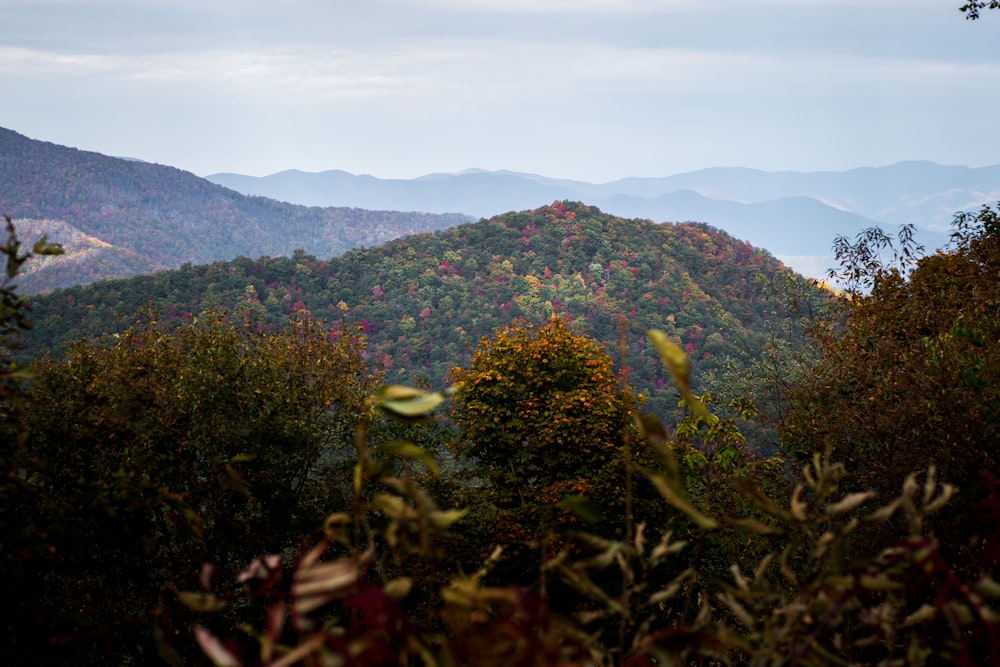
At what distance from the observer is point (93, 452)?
441 inches

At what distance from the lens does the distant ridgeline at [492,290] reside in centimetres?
6869

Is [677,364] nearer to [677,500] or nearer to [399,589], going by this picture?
[677,500]

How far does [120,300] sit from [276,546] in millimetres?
65527

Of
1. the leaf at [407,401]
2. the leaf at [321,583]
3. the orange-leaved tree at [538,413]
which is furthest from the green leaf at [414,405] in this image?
the orange-leaved tree at [538,413]

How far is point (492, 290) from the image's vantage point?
86188mm

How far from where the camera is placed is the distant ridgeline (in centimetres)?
6869

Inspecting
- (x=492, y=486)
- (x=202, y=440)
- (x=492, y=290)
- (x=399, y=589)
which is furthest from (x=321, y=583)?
(x=492, y=290)

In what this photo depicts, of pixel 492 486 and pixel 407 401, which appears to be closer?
pixel 407 401

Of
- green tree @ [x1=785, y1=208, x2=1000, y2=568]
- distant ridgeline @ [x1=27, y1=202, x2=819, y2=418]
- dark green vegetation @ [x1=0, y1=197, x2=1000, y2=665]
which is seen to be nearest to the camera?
dark green vegetation @ [x1=0, y1=197, x2=1000, y2=665]

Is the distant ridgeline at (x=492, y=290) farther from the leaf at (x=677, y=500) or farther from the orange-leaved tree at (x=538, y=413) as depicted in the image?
the leaf at (x=677, y=500)

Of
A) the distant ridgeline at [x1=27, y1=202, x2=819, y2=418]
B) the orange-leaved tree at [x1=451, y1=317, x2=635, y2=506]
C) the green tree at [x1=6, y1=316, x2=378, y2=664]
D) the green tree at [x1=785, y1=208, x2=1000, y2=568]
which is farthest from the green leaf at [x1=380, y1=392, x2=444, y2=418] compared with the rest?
the distant ridgeline at [x1=27, y1=202, x2=819, y2=418]

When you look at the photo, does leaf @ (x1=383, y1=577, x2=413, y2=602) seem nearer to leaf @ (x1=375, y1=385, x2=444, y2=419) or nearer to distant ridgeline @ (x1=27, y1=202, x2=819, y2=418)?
leaf @ (x1=375, y1=385, x2=444, y2=419)

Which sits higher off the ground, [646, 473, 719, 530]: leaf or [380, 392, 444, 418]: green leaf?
[380, 392, 444, 418]: green leaf

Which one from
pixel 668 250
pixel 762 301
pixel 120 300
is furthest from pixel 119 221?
pixel 762 301
